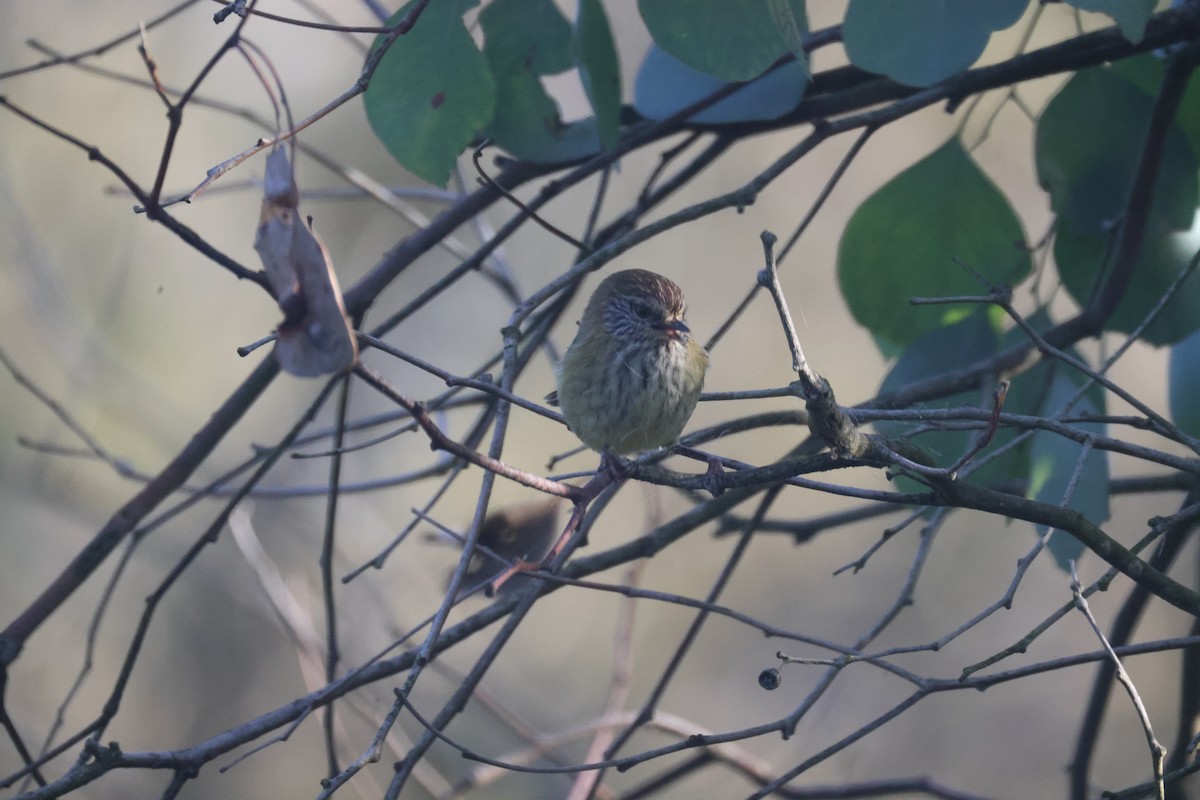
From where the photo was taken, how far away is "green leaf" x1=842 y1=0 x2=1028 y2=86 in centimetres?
234

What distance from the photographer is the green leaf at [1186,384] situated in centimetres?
279

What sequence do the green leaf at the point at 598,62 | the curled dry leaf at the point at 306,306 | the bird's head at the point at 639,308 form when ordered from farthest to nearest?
the bird's head at the point at 639,308, the green leaf at the point at 598,62, the curled dry leaf at the point at 306,306

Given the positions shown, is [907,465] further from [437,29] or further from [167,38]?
[167,38]

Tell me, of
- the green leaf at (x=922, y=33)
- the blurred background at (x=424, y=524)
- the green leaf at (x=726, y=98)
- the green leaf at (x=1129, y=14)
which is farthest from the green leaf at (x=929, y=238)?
the blurred background at (x=424, y=524)

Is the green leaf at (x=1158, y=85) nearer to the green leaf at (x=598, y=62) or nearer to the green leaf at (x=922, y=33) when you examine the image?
the green leaf at (x=922, y=33)

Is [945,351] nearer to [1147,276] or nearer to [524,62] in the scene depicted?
[1147,276]

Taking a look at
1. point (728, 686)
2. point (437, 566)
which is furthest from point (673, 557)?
point (437, 566)

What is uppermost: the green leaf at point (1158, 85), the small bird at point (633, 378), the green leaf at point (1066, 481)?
the green leaf at point (1158, 85)

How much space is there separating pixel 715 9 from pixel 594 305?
4.89 feet

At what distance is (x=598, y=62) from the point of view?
105 inches

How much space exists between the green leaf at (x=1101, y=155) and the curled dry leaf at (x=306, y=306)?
2338mm

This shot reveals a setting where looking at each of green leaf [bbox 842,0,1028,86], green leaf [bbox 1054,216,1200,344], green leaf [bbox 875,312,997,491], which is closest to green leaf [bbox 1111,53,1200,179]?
A: green leaf [bbox 1054,216,1200,344]

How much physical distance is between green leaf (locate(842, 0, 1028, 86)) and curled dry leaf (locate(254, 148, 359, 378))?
151cm

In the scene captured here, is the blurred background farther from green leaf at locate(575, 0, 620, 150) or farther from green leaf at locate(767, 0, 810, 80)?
green leaf at locate(767, 0, 810, 80)
